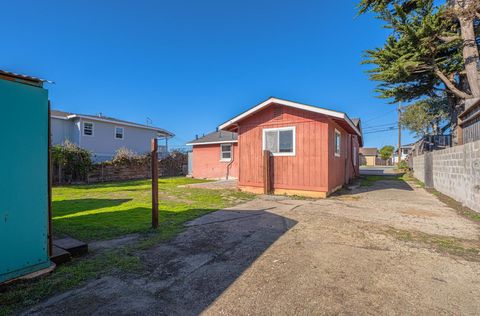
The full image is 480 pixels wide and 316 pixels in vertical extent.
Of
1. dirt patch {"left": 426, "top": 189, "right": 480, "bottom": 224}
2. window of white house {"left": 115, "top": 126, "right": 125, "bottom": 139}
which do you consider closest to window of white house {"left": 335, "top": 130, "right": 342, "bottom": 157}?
dirt patch {"left": 426, "top": 189, "right": 480, "bottom": 224}

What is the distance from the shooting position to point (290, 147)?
8.66 meters

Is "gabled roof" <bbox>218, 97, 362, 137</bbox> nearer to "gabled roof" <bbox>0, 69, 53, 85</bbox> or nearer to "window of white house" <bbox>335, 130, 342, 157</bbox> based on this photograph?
"window of white house" <bbox>335, 130, 342, 157</bbox>

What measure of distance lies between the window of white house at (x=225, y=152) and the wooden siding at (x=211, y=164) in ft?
0.89

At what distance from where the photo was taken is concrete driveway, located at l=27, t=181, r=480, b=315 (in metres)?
2.03

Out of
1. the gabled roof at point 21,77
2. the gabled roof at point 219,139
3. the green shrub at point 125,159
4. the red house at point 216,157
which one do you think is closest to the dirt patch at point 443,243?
the gabled roof at point 21,77

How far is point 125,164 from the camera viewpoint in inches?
667

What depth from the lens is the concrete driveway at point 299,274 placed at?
6.67 feet

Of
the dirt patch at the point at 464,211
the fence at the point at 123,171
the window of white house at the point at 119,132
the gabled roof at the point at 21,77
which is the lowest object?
the dirt patch at the point at 464,211

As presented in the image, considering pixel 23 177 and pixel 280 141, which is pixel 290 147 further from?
pixel 23 177

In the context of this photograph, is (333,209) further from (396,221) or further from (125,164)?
(125,164)

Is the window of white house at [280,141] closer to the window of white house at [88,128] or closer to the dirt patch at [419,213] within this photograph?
the dirt patch at [419,213]

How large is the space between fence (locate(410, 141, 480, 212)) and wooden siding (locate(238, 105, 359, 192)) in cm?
362

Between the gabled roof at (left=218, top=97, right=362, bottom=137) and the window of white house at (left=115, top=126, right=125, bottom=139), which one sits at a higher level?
the window of white house at (left=115, top=126, right=125, bottom=139)

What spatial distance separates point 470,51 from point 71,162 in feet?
71.5
